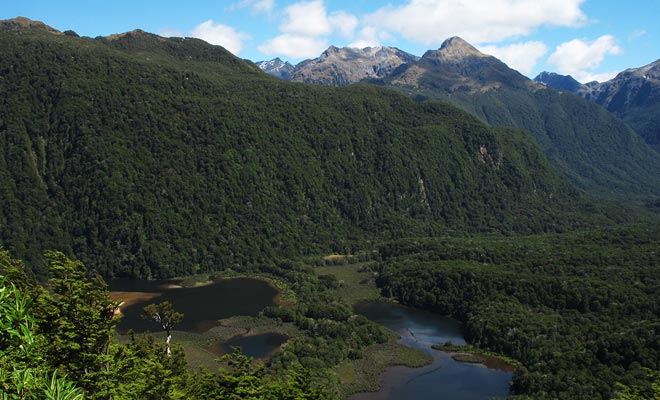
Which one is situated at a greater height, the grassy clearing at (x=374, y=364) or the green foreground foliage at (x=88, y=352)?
the green foreground foliage at (x=88, y=352)

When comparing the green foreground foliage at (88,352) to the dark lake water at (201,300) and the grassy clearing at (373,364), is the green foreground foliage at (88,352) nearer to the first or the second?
the grassy clearing at (373,364)

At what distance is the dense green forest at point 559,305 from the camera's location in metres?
103

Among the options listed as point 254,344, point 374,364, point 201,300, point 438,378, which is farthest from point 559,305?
point 201,300

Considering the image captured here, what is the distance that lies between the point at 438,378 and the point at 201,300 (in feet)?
276

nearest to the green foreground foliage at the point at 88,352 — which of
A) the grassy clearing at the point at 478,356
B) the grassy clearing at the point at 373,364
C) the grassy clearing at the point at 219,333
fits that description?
the grassy clearing at the point at 373,364

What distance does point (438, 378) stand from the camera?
115875 millimetres

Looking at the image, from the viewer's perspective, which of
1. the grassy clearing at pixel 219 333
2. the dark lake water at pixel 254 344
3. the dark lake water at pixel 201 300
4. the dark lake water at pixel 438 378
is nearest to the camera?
the dark lake water at pixel 438 378

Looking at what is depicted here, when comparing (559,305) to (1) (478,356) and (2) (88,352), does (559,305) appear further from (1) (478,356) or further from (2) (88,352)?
(2) (88,352)

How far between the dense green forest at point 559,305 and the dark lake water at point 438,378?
18.9 ft

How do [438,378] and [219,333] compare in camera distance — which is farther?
[219,333]

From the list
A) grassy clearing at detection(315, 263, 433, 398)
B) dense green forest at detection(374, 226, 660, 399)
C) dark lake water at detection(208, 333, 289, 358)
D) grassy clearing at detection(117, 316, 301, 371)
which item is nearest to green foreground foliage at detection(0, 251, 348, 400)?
dense green forest at detection(374, 226, 660, 399)

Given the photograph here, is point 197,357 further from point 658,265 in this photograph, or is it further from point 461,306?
point 658,265

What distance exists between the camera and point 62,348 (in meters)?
38.0

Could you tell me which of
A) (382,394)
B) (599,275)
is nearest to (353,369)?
(382,394)
